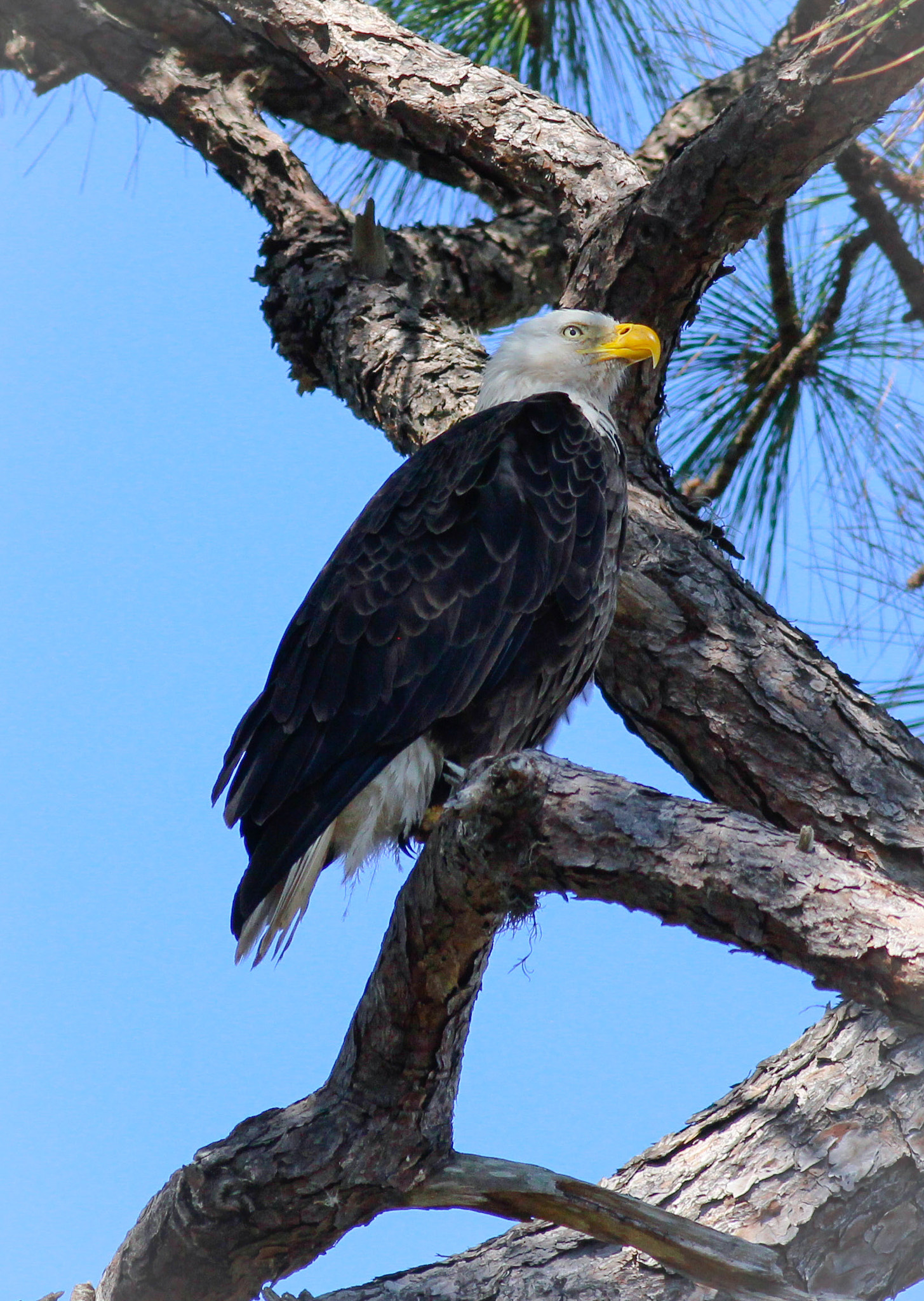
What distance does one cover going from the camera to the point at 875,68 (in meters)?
3.03

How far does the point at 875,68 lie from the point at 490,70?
207 centimetres

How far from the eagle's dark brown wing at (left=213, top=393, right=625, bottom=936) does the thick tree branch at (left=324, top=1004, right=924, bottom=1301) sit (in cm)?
108

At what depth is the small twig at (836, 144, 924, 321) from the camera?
13.4 feet

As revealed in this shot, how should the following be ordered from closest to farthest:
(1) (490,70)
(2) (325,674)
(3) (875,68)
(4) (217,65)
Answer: (3) (875,68), (2) (325,674), (1) (490,70), (4) (217,65)

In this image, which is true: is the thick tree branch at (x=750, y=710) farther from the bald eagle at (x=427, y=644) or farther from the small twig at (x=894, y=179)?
the small twig at (x=894, y=179)

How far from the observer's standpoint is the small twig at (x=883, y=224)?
407 cm

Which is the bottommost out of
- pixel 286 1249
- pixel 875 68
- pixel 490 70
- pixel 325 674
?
pixel 286 1249

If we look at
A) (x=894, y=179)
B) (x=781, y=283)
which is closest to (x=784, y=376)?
(x=781, y=283)

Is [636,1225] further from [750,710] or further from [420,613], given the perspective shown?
[420,613]

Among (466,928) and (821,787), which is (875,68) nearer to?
(821,787)

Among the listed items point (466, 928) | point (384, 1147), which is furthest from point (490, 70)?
point (384, 1147)

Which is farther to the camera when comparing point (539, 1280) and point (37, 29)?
point (37, 29)

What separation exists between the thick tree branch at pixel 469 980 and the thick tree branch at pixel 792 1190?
132 millimetres

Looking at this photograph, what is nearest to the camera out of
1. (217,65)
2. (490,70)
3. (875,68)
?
(875,68)
